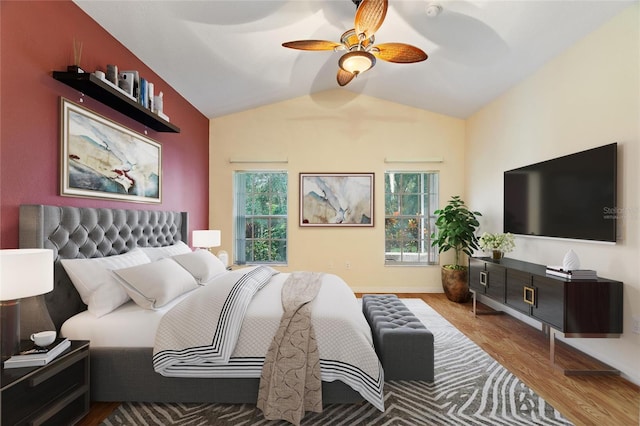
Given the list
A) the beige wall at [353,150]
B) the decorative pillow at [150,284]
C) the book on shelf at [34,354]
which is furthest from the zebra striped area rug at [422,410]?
the beige wall at [353,150]

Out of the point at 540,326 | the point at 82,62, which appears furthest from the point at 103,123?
the point at 540,326

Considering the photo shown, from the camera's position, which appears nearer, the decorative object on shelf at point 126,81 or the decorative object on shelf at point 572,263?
the decorative object on shelf at point 572,263

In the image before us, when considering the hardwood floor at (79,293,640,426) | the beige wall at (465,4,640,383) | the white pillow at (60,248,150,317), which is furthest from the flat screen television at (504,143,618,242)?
the white pillow at (60,248,150,317)

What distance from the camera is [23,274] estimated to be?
1535 mm

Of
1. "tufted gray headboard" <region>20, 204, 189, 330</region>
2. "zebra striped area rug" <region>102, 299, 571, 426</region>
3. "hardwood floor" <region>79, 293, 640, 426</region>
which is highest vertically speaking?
"tufted gray headboard" <region>20, 204, 189, 330</region>

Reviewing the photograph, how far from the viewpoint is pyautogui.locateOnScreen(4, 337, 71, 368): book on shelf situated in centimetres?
155

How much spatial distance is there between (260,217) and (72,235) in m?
3.15

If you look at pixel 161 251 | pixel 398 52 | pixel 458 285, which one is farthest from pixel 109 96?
pixel 458 285

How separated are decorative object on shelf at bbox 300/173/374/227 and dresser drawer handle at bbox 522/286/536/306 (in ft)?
8.31

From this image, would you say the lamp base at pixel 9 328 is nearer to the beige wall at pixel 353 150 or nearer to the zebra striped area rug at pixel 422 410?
the zebra striped area rug at pixel 422 410

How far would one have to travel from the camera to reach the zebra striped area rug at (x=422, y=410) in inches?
73.9

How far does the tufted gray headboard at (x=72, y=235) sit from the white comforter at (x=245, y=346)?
707 mm

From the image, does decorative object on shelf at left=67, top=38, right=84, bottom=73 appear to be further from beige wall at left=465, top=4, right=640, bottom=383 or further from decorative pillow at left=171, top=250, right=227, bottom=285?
beige wall at left=465, top=4, right=640, bottom=383

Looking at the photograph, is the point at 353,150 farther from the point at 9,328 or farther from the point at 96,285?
the point at 9,328
